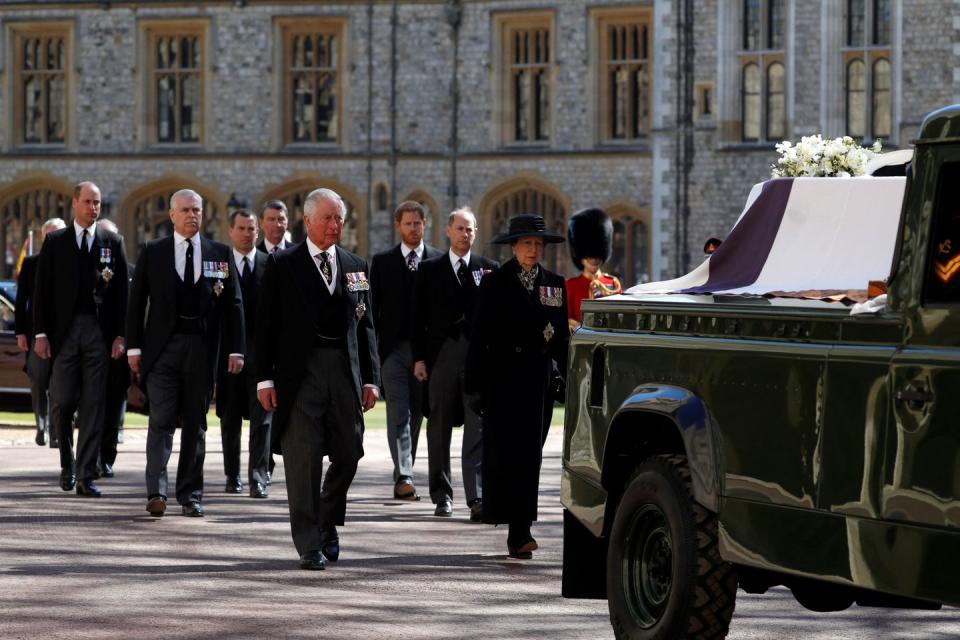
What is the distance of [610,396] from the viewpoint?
7.65 m

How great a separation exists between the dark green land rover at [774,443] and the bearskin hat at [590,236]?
4831 millimetres

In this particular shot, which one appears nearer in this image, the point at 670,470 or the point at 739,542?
the point at 739,542

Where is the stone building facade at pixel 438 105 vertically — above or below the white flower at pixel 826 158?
above

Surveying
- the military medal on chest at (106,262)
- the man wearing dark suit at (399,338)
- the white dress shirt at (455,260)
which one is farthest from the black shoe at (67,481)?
the white dress shirt at (455,260)

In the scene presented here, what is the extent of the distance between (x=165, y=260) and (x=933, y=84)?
2331 centimetres

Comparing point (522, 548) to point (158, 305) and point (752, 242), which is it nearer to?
point (752, 242)

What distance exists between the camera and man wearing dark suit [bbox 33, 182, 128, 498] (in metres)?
13.1

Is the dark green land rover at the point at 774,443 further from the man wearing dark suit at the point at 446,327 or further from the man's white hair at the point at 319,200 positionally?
the man wearing dark suit at the point at 446,327

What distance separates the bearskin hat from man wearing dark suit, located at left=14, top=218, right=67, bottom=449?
3.50 meters

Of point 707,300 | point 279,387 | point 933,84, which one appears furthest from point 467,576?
point 933,84

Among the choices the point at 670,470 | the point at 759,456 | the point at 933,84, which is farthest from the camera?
the point at 933,84

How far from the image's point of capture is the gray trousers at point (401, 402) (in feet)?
44.0

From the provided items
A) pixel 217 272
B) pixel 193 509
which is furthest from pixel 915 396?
pixel 217 272

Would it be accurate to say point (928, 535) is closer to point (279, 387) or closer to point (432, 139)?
point (279, 387)
